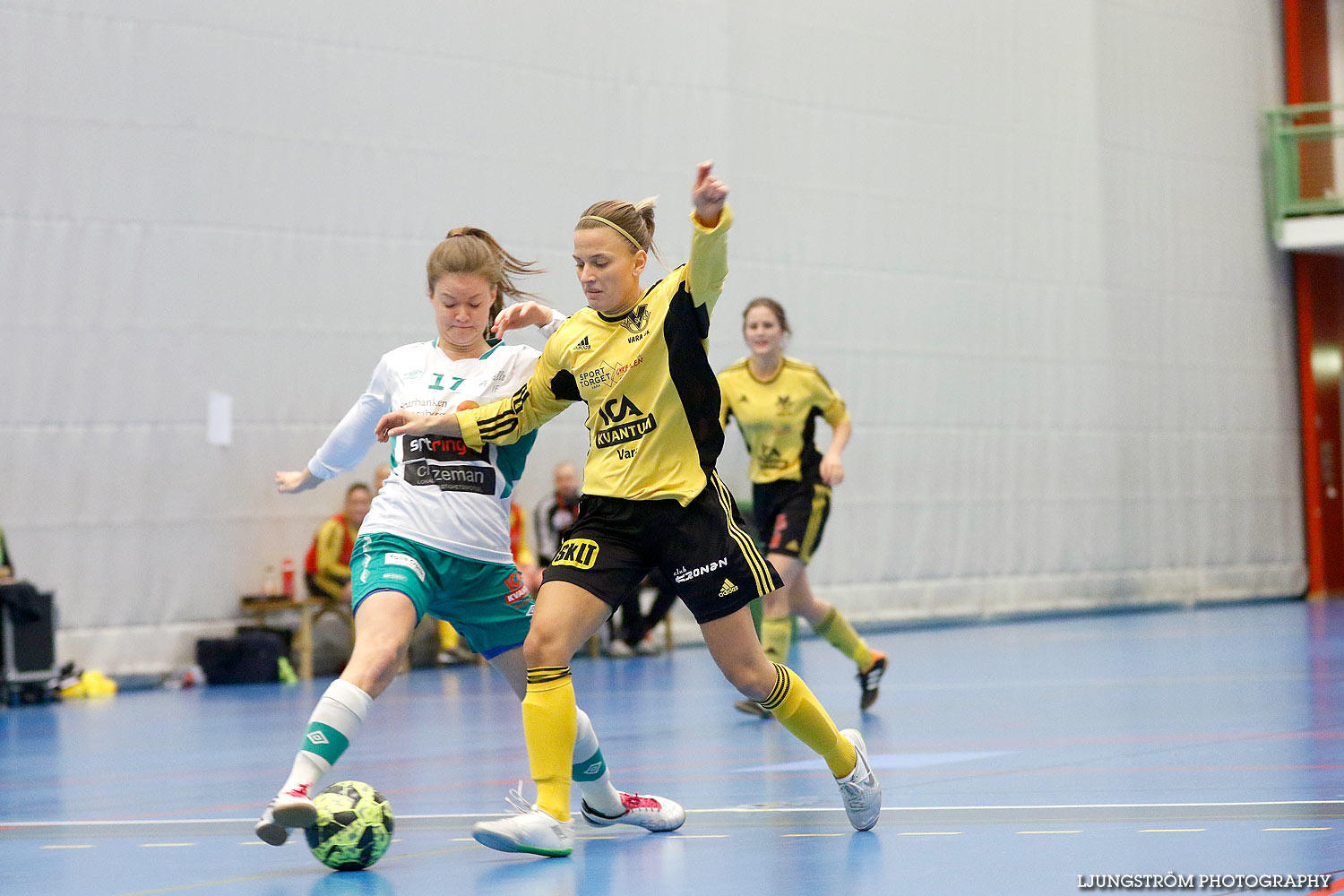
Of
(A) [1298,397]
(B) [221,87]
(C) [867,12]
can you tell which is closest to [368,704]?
(B) [221,87]

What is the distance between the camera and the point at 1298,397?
25141mm

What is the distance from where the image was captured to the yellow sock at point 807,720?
15.8 ft

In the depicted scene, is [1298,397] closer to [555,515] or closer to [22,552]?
[555,515]

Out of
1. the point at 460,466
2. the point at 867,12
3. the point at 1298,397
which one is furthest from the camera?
the point at 1298,397

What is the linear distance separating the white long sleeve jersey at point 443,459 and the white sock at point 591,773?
575mm

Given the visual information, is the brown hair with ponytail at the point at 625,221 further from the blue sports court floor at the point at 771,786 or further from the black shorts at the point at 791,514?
the black shorts at the point at 791,514

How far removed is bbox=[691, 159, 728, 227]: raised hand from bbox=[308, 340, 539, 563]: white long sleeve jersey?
104 cm

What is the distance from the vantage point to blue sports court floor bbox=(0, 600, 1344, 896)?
414cm

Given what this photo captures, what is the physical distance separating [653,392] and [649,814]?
128cm

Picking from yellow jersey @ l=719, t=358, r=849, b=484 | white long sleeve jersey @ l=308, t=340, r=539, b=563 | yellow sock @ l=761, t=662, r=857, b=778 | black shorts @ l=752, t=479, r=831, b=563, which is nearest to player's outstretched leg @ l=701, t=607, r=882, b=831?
yellow sock @ l=761, t=662, r=857, b=778

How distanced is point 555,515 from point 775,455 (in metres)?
6.06

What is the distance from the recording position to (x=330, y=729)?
14.9 feet

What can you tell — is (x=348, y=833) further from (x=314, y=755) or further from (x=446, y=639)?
(x=446, y=639)

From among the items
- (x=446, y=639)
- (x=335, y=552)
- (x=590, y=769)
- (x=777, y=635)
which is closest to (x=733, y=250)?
(x=446, y=639)
